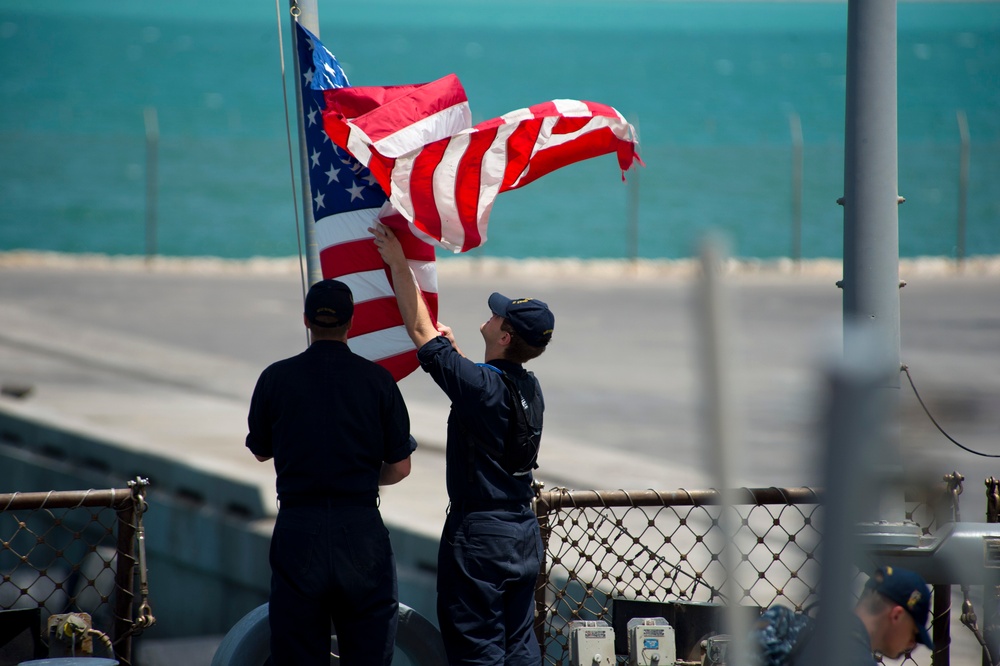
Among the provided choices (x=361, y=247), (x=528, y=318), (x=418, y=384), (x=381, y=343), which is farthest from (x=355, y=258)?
(x=418, y=384)

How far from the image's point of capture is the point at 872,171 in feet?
14.8

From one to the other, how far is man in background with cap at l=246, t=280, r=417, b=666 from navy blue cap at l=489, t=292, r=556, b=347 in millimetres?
471

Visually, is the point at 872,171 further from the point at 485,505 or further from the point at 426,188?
the point at 485,505

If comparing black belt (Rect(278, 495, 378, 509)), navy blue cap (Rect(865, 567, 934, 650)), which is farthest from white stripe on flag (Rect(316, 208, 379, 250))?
navy blue cap (Rect(865, 567, 934, 650))

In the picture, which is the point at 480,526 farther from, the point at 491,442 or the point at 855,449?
the point at 855,449

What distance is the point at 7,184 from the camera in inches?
2232

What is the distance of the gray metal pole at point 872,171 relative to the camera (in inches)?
176

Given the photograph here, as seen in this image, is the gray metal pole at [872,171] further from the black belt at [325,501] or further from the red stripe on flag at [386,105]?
the black belt at [325,501]

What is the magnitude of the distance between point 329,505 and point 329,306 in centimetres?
66

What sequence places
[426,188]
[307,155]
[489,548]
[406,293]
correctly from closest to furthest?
[489,548]
[406,293]
[426,188]
[307,155]

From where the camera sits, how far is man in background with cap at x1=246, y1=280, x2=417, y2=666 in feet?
13.1

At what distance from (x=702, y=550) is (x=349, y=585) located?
3246 mm

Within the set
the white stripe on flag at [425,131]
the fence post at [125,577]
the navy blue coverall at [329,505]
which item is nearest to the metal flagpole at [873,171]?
the white stripe on flag at [425,131]

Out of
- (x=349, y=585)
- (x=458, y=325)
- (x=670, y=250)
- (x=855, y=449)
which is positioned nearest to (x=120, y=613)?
(x=349, y=585)
